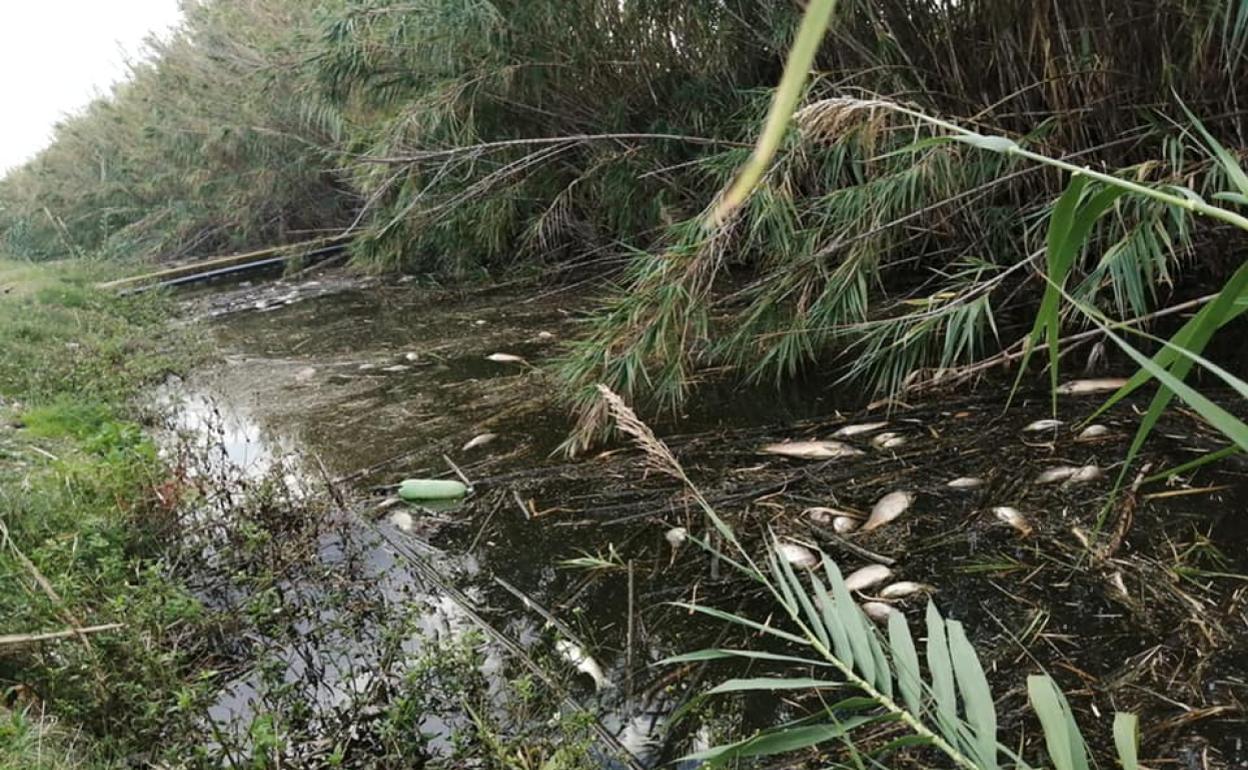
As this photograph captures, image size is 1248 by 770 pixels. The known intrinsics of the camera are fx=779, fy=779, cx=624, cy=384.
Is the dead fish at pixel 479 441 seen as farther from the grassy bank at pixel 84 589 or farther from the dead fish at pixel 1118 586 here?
the dead fish at pixel 1118 586

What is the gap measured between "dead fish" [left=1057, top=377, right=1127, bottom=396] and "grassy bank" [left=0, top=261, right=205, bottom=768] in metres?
2.40

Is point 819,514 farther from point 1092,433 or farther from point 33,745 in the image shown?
point 33,745

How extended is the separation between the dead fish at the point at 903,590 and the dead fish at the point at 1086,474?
0.57 metres

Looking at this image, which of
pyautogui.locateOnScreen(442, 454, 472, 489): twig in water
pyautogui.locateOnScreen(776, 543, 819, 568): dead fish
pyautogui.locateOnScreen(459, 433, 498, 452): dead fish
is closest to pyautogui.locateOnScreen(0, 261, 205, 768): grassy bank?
pyautogui.locateOnScreen(442, 454, 472, 489): twig in water

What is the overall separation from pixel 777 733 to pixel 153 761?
3.84 ft

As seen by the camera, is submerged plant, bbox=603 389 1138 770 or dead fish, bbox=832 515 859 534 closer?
submerged plant, bbox=603 389 1138 770

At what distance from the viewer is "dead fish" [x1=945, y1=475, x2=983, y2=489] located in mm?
1952

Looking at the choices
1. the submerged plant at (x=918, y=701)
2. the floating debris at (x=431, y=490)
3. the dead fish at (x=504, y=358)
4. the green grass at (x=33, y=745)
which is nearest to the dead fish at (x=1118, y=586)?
the submerged plant at (x=918, y=701)

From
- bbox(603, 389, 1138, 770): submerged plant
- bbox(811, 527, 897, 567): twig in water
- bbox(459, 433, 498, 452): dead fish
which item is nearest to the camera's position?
bbox(603, 389, 1138, 770): submerged plant

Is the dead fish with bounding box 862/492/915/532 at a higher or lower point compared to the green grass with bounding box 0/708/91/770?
lower

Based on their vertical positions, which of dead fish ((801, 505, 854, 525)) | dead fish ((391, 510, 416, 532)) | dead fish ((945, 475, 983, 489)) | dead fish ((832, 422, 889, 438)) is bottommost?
dead fish ((945, 475, 983, 489))

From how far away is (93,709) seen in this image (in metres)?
1.40

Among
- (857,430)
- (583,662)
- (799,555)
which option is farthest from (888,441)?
(583,662)

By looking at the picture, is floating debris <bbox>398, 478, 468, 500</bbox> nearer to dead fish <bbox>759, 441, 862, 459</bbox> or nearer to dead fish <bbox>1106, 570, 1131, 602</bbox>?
dead fish <bbox>759, 441, 862, 459</bbox>
